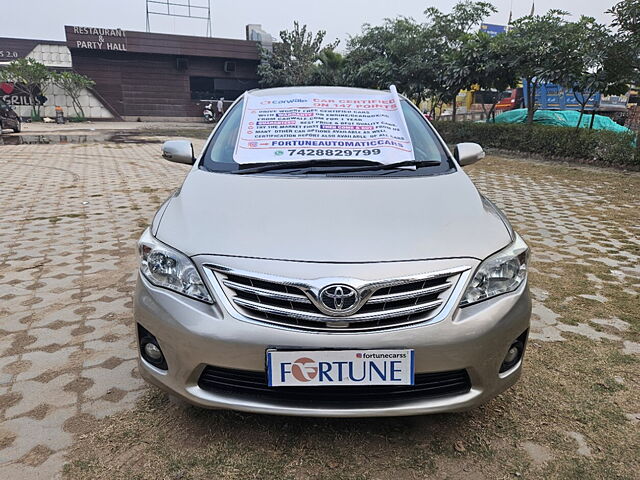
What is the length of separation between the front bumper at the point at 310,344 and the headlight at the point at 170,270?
1.4 inches

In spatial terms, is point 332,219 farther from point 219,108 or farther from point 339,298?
point 219,108

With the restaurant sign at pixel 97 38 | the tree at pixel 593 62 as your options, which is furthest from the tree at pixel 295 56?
the tree at pixel 593 62

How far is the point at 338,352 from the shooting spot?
1.62 meters

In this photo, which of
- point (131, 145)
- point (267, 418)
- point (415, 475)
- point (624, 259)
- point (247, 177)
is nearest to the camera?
point (415, 475)

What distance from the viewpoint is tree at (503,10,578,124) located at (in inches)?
432

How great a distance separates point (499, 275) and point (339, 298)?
678 mm

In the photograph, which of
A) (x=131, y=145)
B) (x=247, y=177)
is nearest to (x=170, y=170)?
(x=131, y=145)

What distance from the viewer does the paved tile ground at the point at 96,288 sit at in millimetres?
2133

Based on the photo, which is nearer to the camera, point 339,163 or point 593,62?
point 339,163

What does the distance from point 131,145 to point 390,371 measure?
1567 cm

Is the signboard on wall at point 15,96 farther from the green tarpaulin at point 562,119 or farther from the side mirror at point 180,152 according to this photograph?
the side mirror at point 180,152

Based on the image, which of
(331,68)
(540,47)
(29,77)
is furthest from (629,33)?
(29,77)

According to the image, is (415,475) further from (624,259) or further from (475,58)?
(475,58)

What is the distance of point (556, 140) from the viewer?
11305 millimetres
